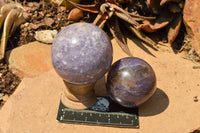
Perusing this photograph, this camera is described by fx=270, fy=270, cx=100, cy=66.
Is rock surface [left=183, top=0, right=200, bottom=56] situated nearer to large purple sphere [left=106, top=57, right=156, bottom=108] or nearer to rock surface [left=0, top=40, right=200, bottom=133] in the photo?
rock surface [left=0, top=40, right=200, bottom=133]

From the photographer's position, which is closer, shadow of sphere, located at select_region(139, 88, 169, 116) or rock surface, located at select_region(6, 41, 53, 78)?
shadow of sphere, located at select_region(139, 88, 169, 116)

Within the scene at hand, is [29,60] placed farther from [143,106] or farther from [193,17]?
[193,17]

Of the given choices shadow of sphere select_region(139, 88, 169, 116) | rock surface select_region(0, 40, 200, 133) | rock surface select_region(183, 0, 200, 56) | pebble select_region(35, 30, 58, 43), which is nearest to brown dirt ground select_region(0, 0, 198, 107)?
pebble select_region(35, 30, 58, 43)

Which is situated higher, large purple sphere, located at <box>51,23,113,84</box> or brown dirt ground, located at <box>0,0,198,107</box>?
large purple sphere, located at <box>51,23,113,84</box>

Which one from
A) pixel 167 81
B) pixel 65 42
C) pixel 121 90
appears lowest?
pixel 167 81

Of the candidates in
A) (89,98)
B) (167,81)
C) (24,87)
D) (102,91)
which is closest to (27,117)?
(24,87)

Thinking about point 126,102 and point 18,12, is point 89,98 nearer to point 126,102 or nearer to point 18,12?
point 126,102

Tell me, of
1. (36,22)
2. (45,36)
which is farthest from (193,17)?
(36,22)
